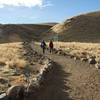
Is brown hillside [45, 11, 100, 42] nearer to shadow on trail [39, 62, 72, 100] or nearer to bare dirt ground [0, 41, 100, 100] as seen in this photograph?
bare dirt ground [0, 41, 100, 100]

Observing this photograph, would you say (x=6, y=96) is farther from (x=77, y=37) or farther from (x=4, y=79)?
(x=77, y=37)

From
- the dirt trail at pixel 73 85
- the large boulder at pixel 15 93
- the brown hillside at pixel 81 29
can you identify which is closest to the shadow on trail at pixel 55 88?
the dirt trail at pixel 73 85

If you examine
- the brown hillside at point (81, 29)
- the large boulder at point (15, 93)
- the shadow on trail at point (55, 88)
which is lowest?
the shadow on trail at point (55, 88)

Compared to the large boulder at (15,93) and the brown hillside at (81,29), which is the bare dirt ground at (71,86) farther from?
the brown hillside at (81,29)

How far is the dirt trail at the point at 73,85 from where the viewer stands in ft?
52.5

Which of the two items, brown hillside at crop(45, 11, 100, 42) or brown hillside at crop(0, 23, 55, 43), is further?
brown hillside at crop(0, 23, 55, 43)

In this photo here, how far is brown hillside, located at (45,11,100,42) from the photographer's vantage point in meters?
124

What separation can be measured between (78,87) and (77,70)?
6.63 meters

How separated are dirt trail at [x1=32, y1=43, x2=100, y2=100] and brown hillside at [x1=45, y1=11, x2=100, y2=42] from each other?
3765 inches

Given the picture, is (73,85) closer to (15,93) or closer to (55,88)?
(55,88)

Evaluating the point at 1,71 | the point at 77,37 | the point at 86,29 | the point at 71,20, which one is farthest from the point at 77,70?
the point at 71,20

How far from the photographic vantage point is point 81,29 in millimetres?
137625

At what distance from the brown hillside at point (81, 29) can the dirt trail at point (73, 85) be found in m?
95.6

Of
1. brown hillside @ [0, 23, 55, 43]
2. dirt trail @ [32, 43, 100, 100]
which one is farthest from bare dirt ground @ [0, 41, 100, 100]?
brown hillside @ [0, 23, 55, 43]
